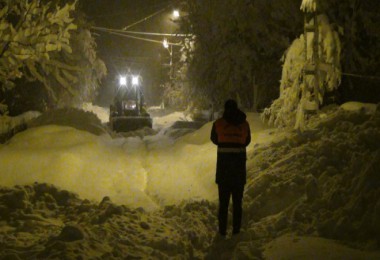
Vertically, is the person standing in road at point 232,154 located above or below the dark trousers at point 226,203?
above

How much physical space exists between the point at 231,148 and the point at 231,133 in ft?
0.69

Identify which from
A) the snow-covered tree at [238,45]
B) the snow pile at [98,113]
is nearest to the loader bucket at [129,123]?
the snow-covered tree at [238,45]

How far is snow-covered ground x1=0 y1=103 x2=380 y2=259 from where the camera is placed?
561 cm

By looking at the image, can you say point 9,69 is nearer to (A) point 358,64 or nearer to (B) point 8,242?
(B) point 8,242

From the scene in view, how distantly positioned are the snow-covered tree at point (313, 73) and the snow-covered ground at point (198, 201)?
0.55 metres

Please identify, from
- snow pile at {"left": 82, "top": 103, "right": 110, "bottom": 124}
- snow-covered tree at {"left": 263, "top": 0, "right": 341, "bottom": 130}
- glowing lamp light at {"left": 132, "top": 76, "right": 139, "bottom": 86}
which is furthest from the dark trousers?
snow pile at {"left": 82, "top": 103, "right": 110, "bottom": 124}

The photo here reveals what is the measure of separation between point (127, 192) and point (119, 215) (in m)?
2.99

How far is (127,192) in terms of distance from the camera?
10.3 meters

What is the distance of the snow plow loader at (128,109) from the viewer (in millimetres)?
22156

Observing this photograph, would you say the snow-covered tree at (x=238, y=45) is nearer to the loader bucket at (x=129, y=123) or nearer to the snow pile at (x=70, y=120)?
the loader bucket at (x=129, y=123)

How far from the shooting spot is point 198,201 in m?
8.39

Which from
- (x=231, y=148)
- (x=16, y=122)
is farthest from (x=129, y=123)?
(x=231, y=148)

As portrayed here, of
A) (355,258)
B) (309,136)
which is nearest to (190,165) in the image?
(309,136)

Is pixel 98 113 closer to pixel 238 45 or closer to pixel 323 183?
pixel 238 45
